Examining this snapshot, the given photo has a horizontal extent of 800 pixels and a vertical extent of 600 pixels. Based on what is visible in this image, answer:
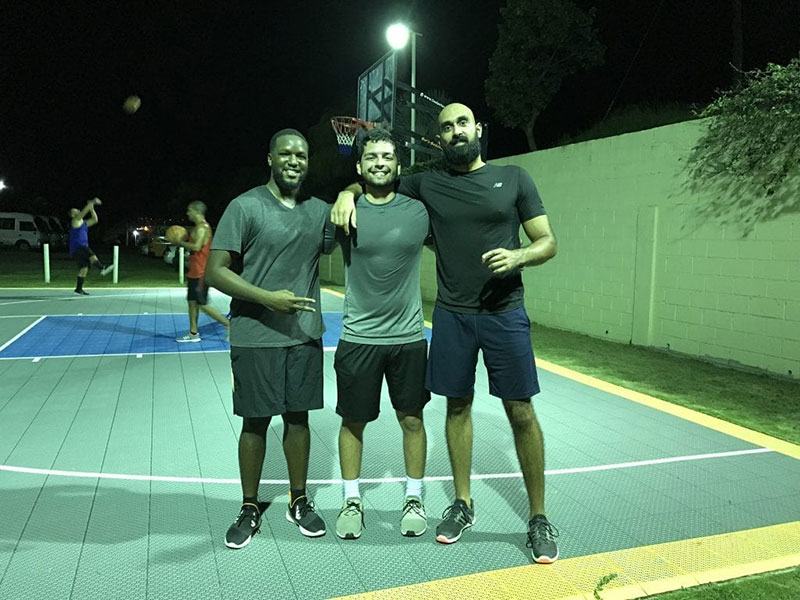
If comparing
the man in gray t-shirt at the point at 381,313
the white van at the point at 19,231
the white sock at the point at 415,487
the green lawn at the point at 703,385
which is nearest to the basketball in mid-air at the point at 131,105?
the green lawn at the point at 703,385

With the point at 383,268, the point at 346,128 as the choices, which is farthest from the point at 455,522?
the point at 346,128

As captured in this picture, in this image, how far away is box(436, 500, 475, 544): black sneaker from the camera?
288 cm

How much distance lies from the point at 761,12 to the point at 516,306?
14.8m

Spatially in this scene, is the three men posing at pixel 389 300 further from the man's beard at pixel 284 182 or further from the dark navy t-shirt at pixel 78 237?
the dark navy t-shirt at pixel 78 237

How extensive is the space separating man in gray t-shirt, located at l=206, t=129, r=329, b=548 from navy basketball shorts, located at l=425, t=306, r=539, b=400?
23.2 inches

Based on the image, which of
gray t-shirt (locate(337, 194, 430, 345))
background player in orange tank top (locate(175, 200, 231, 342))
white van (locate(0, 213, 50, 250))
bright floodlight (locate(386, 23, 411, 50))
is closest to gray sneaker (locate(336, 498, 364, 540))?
gray t-shirt (locate(337, 194, 430, 345))

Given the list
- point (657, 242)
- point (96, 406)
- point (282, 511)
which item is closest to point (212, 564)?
point (282, 511)

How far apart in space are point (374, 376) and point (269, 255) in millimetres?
735

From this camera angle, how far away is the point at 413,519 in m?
2.97

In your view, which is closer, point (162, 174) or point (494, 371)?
point (494, 371)

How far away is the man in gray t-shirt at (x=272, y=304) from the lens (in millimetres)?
2785

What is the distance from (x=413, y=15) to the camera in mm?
15953

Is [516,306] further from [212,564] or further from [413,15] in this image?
[413,15]

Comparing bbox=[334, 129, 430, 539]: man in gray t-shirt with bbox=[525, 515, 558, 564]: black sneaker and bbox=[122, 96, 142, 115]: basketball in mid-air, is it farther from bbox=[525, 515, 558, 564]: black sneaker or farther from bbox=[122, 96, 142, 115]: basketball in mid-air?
bbox=[122, 96, 142, 115]: basketball in mid-air
